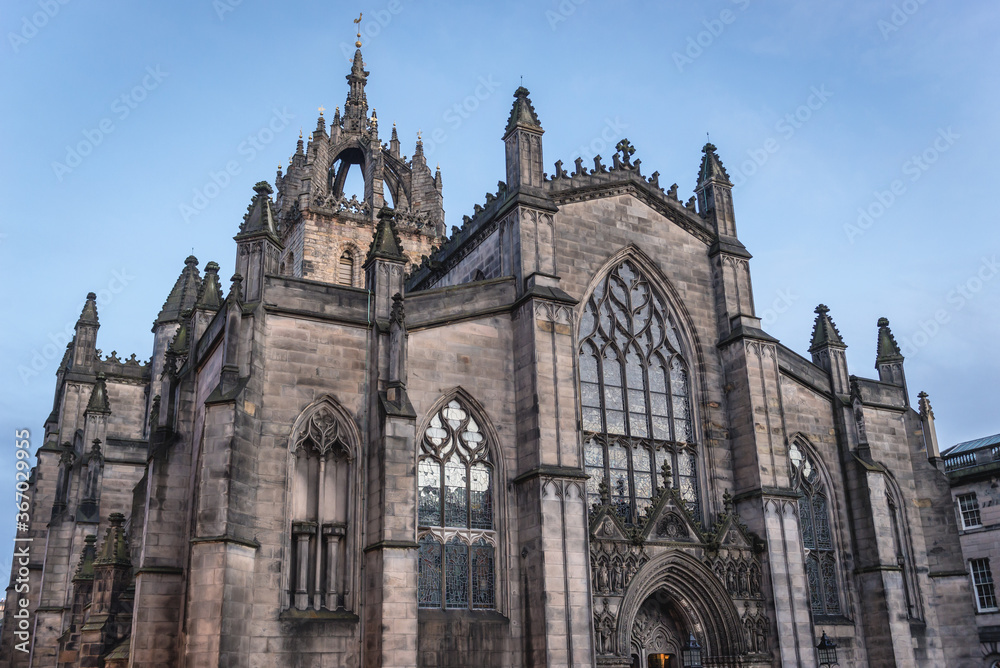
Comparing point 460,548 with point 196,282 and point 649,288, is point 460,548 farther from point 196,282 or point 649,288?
point 196,282

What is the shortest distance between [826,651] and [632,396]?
775cm

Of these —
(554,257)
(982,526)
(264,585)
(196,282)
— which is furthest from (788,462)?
(196,282)

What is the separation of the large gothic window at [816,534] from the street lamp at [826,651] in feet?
4.23

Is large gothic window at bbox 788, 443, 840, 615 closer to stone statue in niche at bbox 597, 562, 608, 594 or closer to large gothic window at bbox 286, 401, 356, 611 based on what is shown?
stone statue in niche at bbox 597, 562, 608, 594

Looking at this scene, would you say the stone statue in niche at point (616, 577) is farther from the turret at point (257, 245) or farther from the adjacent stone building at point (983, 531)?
the adjacent stone building at point (983, 531)

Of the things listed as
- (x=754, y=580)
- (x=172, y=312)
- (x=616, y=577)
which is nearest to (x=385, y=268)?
(x=616, y=577)

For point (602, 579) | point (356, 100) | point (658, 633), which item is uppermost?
point (356, 100)

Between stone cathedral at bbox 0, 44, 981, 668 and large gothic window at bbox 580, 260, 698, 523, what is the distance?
3.0 inches

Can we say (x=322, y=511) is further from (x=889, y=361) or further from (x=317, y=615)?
(x=889, y=361)

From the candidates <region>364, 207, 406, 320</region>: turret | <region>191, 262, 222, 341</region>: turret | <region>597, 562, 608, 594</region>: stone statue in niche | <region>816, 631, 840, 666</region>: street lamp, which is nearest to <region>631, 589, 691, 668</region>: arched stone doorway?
<region>597, 562, 608, 594</region>: stone statue in niche

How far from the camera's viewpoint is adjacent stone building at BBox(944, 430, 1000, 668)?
3656 cm

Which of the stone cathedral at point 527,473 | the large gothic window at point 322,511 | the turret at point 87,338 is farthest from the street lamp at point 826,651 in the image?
the turret at point 87,338

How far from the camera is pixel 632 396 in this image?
75.8 feet

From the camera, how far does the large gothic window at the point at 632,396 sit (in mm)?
22016
